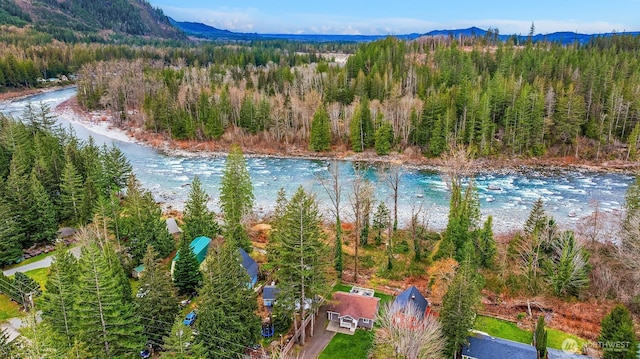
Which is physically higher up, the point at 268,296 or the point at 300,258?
the point at 300,258

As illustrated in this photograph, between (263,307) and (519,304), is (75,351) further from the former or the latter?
(519,304)

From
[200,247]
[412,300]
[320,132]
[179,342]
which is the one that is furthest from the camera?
[320,132]

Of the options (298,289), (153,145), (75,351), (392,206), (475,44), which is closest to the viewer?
(75,351)

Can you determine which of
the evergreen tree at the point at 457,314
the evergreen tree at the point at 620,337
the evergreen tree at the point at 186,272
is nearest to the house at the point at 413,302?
the evergreen tree at the point at 457,314

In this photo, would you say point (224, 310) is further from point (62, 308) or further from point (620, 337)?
point (620, 337)

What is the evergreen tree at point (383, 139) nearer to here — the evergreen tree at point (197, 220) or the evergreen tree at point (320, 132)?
the evergreen tree at point (320, 132)

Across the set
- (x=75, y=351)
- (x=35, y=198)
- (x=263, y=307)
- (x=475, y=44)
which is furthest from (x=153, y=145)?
(x=475, y=44)

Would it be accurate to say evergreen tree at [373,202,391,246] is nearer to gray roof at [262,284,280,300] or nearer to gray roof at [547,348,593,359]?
gray roof at [262,284,280,300]

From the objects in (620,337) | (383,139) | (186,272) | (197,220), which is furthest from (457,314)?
(383,139)
